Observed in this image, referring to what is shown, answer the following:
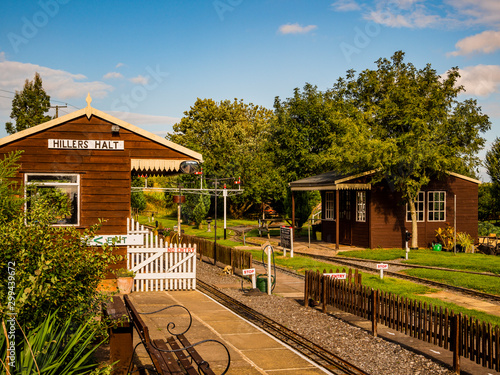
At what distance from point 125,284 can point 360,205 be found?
1676 centimetres

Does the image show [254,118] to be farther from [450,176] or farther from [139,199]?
[450,176]

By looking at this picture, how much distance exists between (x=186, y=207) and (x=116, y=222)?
3691cm

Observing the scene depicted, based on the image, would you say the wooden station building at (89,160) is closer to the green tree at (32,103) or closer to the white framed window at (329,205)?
the white framed window at (329,205)

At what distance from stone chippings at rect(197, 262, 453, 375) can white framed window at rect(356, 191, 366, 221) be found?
13591 mm

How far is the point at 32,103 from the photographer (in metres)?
43.8

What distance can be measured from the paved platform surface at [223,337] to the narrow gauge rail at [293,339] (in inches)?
12.1

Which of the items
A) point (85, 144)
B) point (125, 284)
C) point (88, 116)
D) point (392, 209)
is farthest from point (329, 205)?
point (88, 116)

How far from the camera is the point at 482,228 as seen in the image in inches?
1430

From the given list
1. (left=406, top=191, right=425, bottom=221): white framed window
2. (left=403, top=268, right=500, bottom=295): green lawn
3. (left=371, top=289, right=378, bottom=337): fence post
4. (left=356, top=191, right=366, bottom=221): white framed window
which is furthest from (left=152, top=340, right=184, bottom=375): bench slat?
(left=406, top=191, right=425, bottom=221): white framed window

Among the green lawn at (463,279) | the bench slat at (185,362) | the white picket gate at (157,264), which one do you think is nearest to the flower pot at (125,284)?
the white picket gate at (157,264)

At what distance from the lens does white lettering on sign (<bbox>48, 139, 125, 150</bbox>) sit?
14.6m

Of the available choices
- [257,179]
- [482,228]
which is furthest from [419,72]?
[257,179]

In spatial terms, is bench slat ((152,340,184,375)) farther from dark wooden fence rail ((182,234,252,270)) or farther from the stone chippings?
dark wooden fence rail ((182,234,252,270))

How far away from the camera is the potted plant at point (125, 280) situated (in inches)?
571
